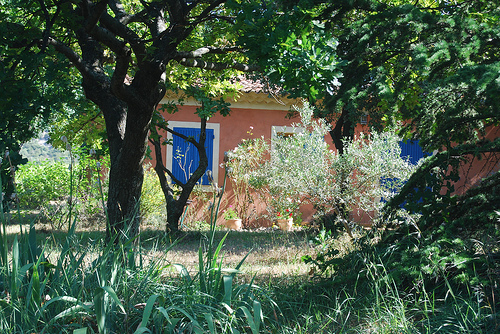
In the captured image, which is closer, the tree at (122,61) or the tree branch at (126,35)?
the tree at (122,61)

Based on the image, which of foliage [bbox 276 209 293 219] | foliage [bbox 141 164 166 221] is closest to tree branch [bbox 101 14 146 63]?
foliage [bbox 141 164 166 221]

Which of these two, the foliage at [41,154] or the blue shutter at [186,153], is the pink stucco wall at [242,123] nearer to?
the blue shutter at [186,153]

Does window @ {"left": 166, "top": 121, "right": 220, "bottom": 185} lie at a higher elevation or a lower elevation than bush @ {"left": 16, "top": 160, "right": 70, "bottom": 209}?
higher

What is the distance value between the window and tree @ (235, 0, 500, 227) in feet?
21.1

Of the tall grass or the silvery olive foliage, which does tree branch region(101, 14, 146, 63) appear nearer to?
the tall grass

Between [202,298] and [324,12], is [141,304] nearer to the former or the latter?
[202,298]

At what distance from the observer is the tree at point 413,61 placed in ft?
9.71

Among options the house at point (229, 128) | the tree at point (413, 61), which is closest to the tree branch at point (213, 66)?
the tree at point (413, 61)

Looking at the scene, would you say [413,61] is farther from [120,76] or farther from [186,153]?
[186,153]

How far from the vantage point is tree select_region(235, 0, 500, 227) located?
296 centimetres

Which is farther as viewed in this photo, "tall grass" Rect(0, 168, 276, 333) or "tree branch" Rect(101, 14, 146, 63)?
"tree branch" Rect(101, 14, 146, 63)

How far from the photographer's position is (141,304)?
2430 millimetres

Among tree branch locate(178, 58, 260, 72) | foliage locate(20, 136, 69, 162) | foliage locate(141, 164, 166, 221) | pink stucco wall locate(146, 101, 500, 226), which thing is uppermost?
tree branch locate(178, 58, 260, 72)

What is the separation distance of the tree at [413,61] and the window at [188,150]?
254 inches
